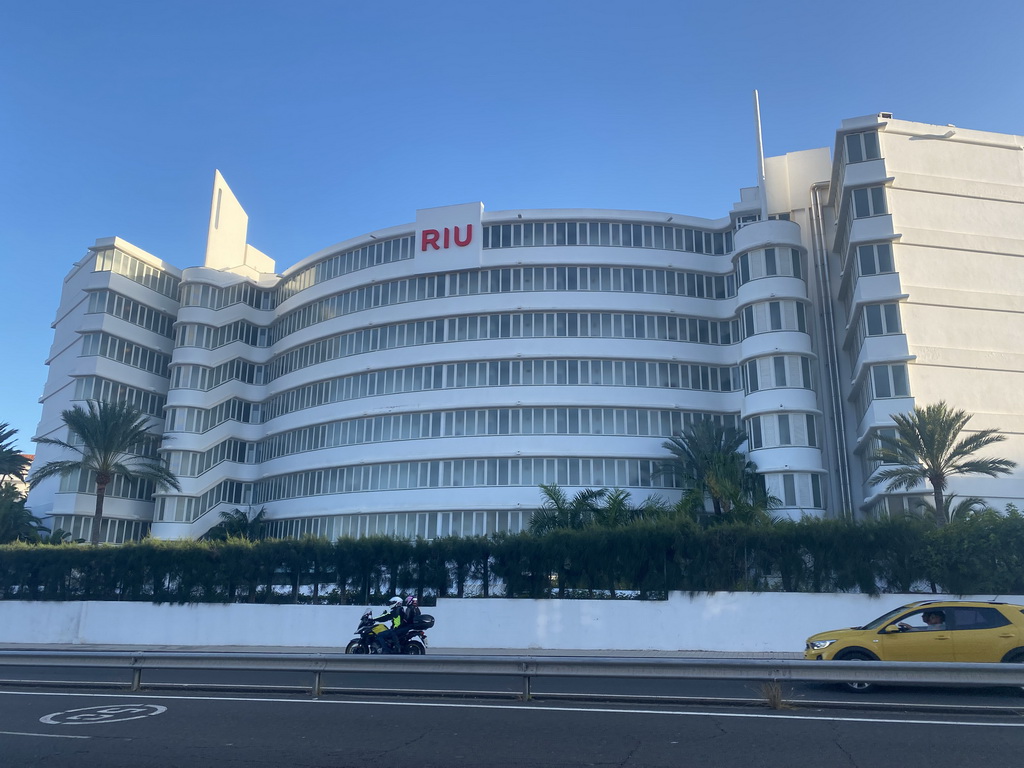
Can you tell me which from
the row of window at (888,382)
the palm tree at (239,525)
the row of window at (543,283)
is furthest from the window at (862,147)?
the palm tree at (239,525)

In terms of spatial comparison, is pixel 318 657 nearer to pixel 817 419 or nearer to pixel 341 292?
pixel 817 419

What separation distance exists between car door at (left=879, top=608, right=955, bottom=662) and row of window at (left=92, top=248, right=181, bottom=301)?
162ft

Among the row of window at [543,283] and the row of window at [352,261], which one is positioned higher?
the row of window at [352,261]

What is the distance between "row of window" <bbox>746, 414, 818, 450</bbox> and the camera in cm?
4006

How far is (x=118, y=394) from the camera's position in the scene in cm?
5062

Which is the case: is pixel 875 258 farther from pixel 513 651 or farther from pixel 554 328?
pixel 513 651

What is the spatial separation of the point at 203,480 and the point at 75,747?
145ft

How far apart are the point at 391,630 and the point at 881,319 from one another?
91.4 feet

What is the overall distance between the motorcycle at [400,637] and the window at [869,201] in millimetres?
29292

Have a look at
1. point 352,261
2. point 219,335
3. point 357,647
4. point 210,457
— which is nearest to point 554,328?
point 352,261

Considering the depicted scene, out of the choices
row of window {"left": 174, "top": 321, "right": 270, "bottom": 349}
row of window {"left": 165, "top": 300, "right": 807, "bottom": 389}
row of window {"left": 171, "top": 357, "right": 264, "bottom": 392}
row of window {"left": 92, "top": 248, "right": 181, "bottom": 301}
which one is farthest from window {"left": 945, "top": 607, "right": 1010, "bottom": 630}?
row of window {"left": 92, "top": 248, "right": 181, "bottom": 301}

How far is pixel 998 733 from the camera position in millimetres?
8609

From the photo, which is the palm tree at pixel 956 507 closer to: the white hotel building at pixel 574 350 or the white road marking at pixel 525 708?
the white hotel building at pixel 574 350

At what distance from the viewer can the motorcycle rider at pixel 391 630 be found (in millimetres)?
16516
